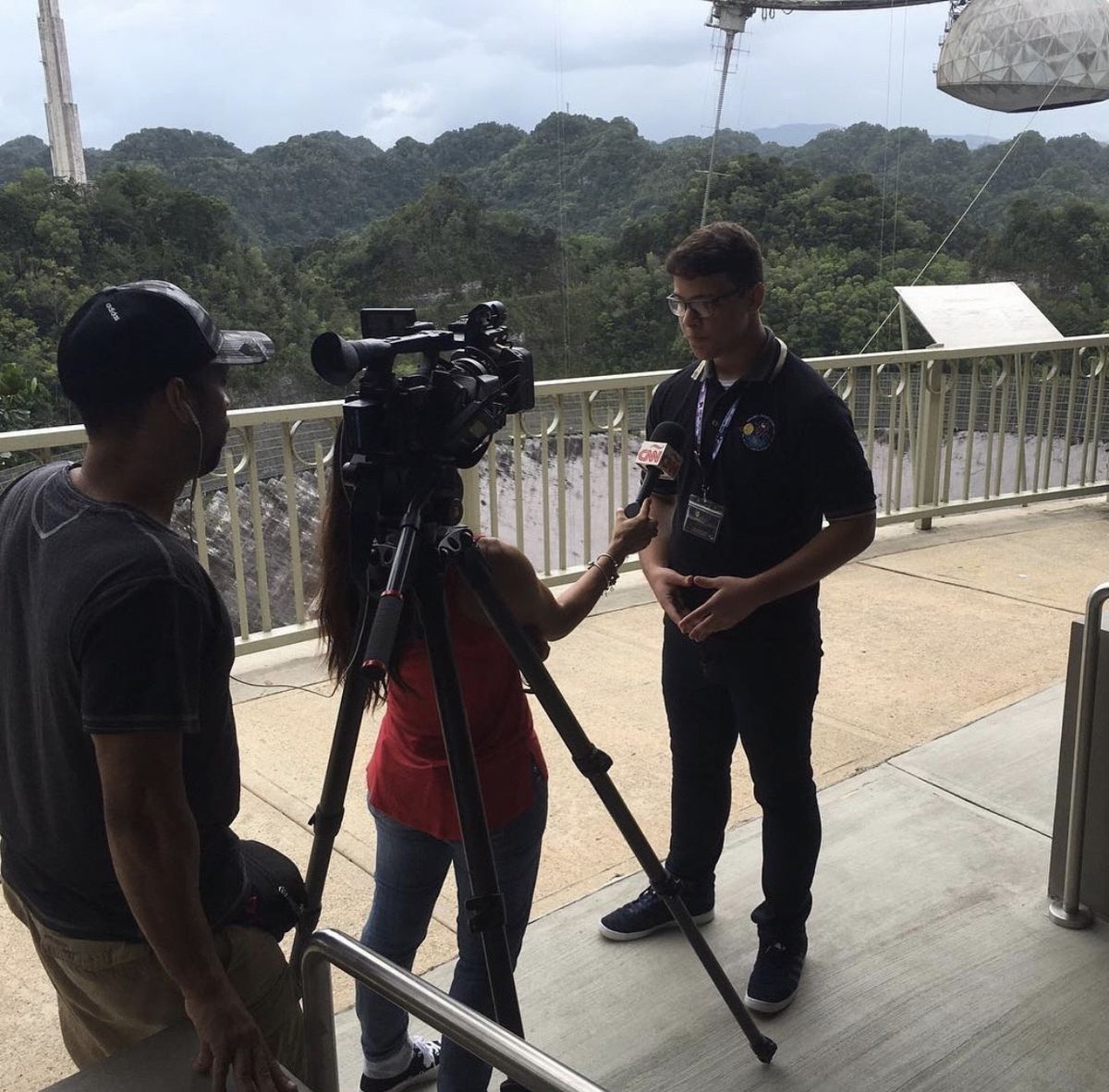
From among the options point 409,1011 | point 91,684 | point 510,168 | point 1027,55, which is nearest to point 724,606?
point 409,1011

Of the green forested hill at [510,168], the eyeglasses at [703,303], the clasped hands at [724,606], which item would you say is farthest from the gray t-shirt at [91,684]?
the green forested hill at [510,168]

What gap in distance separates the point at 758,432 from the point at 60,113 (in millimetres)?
2384

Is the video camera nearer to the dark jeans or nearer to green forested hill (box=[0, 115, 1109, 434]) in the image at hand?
the dark jeans

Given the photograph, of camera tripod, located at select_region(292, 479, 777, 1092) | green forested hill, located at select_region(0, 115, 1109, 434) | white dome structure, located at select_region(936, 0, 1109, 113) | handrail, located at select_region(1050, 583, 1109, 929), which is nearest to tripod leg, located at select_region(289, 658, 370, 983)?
camera tripod, located at select_region(292, 479, 777, 1092)

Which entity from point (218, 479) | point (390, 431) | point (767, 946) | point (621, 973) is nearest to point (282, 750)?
point (218, 479)

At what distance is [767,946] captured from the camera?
92.7 inches

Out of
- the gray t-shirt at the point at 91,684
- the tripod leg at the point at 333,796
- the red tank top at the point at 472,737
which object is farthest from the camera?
the red tank top at the point at 472,737

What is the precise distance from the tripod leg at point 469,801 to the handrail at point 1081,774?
1.70m

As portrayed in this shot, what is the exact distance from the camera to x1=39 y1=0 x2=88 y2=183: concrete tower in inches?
123

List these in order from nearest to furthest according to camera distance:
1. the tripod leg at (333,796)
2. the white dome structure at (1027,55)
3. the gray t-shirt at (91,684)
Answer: the gray t-shirt at (91,684) → the tripod leg at (333,796) → the white dome structure at (1027,55)

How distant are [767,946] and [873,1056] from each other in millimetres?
298

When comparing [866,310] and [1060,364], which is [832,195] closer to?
[866,310]

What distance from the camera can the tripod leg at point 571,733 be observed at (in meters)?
1.45

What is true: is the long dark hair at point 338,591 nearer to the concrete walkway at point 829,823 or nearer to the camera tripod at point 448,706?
the camera tripod at point 448,706
